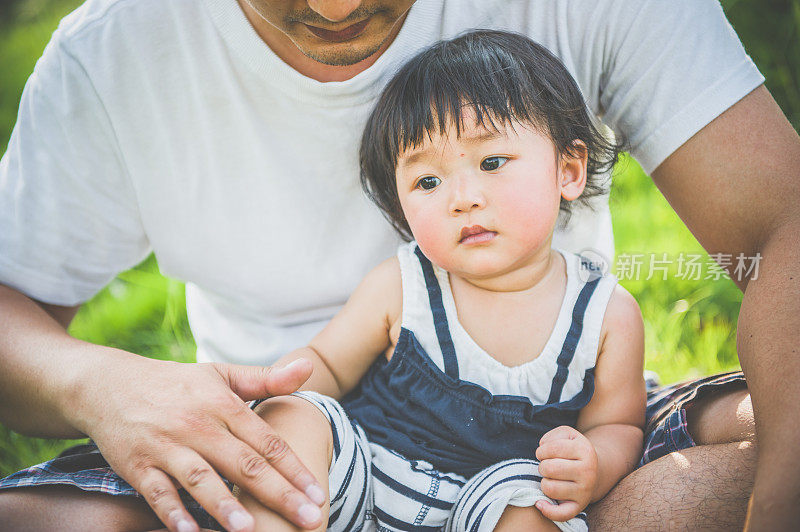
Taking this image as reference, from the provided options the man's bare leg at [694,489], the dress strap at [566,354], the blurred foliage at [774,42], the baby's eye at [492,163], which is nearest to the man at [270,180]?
the man's bare leg at [694,489]

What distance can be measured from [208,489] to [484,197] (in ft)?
2.54

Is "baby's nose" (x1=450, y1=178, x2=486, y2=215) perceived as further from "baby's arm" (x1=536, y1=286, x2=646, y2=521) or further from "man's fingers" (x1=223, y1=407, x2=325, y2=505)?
"man's fingers" (x1=223, y1=407, x2=325, y2=505)

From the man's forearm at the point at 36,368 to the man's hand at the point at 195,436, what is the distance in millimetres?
74

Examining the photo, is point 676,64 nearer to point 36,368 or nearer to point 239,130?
point 239,130

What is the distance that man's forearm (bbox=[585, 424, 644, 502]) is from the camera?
1.43 meters

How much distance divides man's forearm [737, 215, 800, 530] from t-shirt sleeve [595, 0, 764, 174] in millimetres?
314

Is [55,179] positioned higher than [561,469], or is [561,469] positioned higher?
[561,469]

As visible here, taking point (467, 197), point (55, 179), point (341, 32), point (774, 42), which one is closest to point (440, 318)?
point (467, 197)

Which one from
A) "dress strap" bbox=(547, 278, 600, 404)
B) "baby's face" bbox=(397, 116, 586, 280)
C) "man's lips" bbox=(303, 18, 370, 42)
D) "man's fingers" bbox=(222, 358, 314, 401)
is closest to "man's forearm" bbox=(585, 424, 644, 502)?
"dress strap" bbox=(547, 278, 600, 404)

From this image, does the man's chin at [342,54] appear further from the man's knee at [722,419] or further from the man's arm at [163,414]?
the man's knee at [722,419]

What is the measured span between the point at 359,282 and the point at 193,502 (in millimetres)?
724

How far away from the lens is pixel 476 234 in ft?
4.89

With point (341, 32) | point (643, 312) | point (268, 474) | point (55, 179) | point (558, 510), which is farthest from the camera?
point (643, 312)

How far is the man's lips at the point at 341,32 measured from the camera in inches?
56.7
